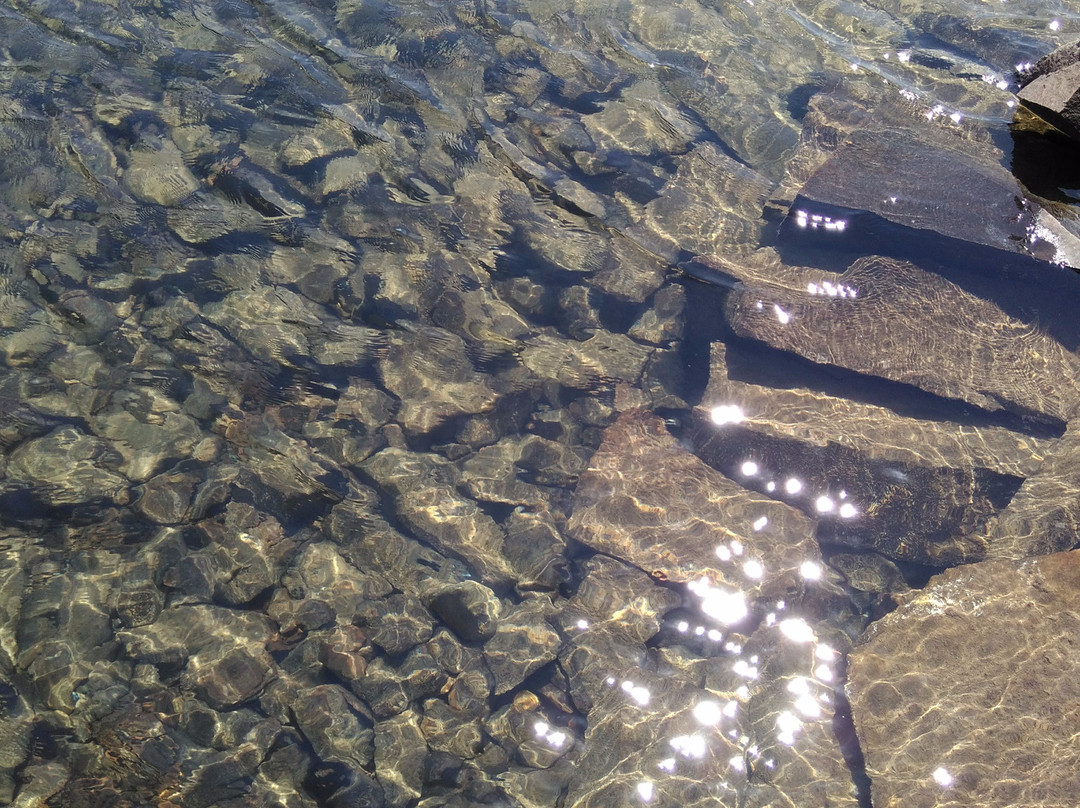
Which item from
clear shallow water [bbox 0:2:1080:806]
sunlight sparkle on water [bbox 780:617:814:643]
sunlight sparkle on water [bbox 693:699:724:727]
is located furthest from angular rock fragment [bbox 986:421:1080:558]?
sunlight sparkle on water [bbox 693:699:724:727]

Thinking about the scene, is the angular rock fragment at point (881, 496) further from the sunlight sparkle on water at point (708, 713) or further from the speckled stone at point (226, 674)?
the speckled stone at point (226, 674)

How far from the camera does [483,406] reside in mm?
6480

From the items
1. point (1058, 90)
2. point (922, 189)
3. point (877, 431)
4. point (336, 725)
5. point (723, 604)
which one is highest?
point (1058, 90)

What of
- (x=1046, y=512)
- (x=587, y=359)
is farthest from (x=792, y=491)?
(x=587, y=359)

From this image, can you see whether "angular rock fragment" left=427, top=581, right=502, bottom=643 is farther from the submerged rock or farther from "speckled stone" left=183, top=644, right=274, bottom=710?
"speckled stone" left=183, top=644, right=274, bottom=710

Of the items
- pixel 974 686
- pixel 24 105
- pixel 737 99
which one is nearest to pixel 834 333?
pixel 974 686

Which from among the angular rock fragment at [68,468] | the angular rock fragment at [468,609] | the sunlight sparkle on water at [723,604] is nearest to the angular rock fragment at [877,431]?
the sunlight sparkle on water at [723,604]

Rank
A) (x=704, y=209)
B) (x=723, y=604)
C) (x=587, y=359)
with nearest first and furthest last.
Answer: (x=723, y=604)
(x=587, y=359)
(x=704, y=209)

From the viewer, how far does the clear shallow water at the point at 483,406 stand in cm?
489

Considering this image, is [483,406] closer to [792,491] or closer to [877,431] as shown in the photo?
[792,491]

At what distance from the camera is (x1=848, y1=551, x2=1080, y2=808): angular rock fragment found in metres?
4.41

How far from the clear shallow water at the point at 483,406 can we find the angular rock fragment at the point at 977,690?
8.2 inches

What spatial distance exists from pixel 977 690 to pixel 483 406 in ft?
13.4

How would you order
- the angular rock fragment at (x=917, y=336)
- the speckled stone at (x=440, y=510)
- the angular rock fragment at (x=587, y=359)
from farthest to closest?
the angular rock fragment at (x=587, y=359)
the angular rock fragment at (x=917, y=336)
the speckled stone at (x=440, y=510)
